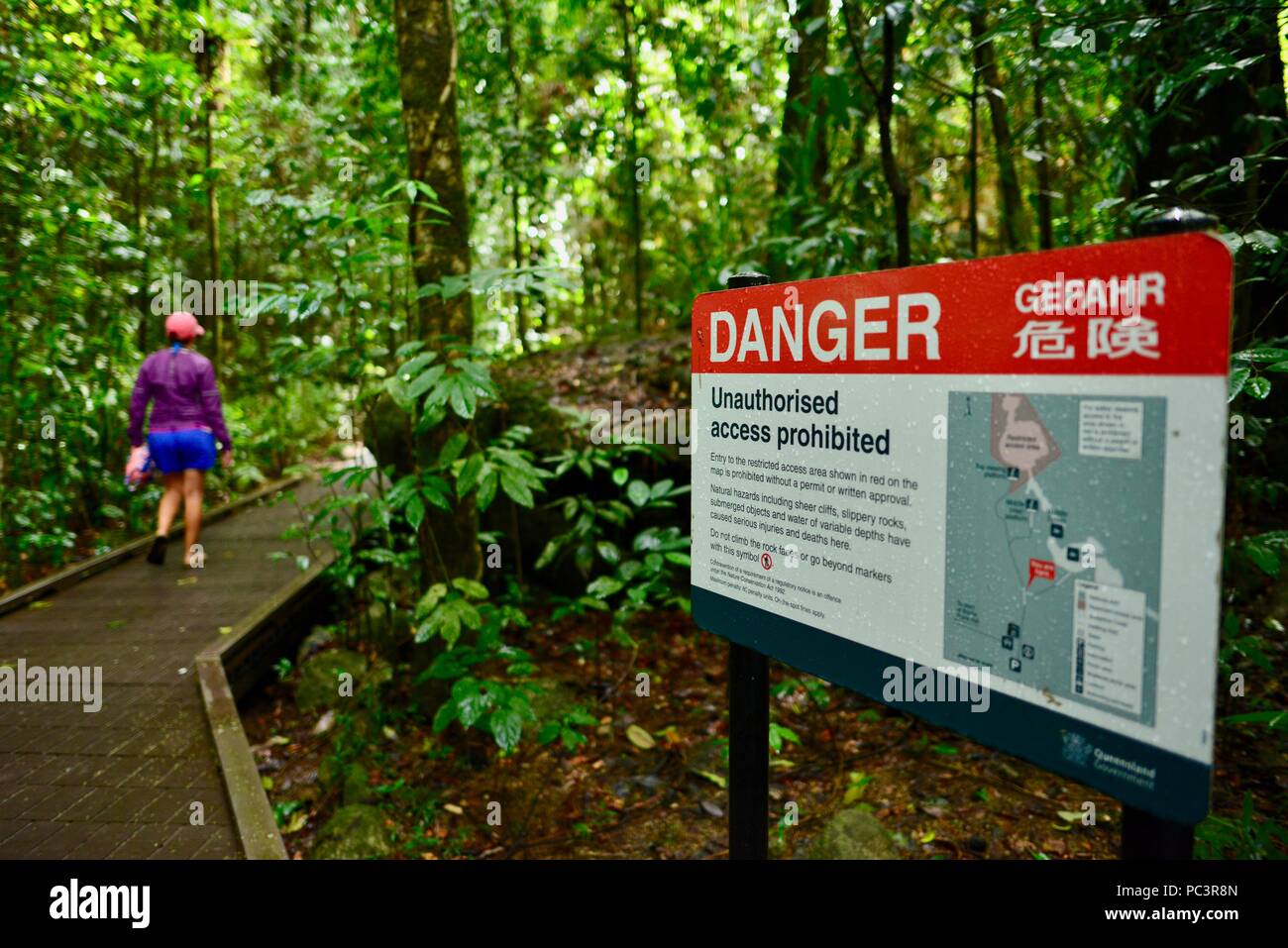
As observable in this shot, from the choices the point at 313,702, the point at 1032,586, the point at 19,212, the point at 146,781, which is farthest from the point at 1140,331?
the point at 19,212

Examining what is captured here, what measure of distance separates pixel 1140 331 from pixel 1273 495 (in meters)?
2.43

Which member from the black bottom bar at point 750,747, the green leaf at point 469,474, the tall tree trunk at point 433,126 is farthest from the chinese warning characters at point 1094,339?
the tall tree trunk at point 433,126

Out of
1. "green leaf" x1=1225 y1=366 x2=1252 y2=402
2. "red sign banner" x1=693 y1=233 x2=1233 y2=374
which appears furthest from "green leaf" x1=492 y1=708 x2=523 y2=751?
"green leaf" x1=1225 y1=366 x2=1252 y2=402

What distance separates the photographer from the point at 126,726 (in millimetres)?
4195

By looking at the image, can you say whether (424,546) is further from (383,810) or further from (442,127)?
(442,127)

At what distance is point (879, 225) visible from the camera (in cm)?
484

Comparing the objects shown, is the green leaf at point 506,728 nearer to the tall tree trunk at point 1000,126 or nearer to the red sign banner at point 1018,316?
the red sign banner at point 1018,316

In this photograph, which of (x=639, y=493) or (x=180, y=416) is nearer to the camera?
(x=639, y=493)

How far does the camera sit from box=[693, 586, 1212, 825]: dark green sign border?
4.05 feet

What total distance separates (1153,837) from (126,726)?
4692 millimetres

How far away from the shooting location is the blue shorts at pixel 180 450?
6.60 m

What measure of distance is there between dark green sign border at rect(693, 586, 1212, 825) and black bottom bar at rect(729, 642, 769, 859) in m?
0.22

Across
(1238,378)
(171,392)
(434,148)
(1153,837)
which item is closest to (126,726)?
(171,392)

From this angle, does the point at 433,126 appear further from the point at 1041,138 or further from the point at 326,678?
the point at 1041,138
